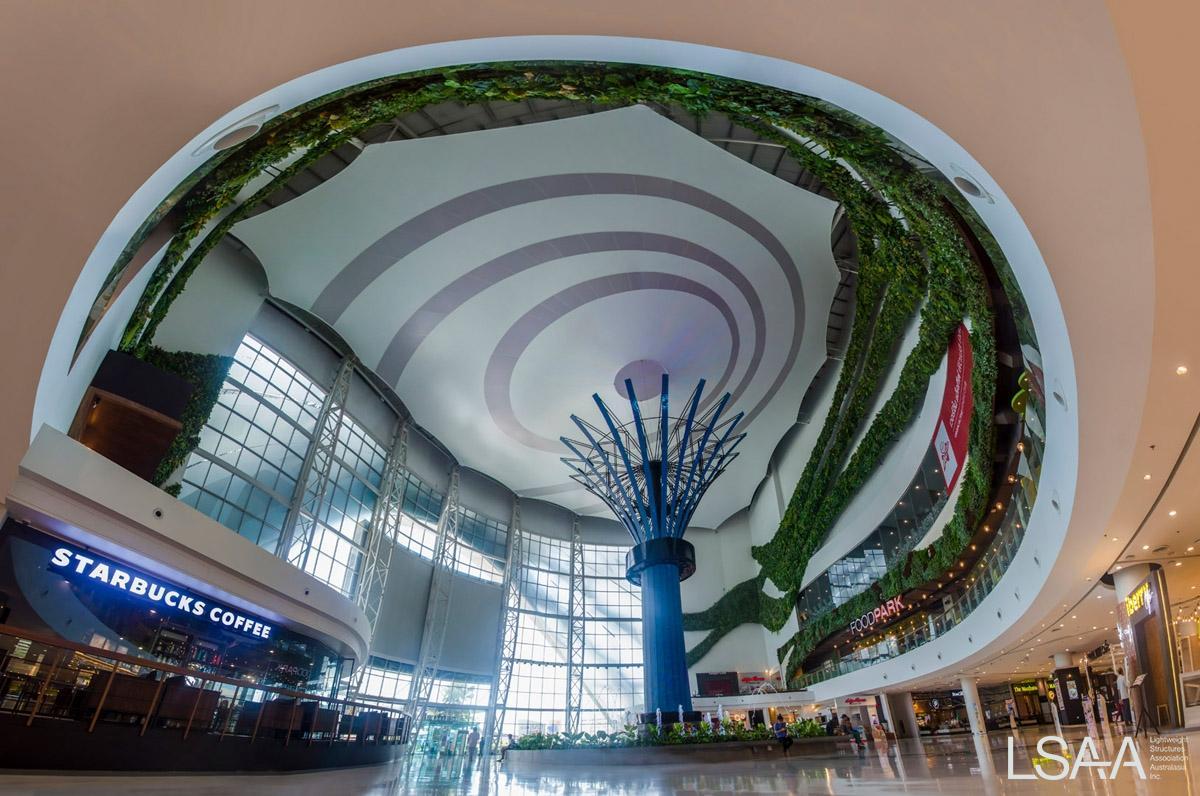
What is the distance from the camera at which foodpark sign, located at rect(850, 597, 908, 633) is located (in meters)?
21.5

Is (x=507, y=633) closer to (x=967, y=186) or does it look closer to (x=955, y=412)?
(x=955, y=412)

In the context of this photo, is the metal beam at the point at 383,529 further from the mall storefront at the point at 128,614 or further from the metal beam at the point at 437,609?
the mall storefront at the point at 128,614

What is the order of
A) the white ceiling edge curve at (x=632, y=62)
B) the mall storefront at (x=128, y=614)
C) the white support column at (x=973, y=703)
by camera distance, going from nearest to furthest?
the white ceiling edge curve at (x=632, y=62)
the mall storefront at (x=128, y=614)
the white support column at (x=973, y=703)

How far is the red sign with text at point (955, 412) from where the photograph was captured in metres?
13.8

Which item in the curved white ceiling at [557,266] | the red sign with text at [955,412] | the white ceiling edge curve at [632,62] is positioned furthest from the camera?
the curved white ceiling at [557,266]

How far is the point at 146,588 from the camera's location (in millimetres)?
9695

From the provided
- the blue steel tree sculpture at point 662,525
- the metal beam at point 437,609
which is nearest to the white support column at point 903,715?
the blue steel tree sculpture at point 662,525

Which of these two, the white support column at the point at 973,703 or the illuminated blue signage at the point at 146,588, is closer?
the illuminated blue signage at the point at 146,588

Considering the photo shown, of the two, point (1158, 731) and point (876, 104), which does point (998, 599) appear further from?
point (876, 104)

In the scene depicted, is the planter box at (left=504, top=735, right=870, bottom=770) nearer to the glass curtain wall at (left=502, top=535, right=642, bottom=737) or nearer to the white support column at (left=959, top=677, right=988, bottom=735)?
the white support column at (left=959, top=677, right=988, bottom=735)

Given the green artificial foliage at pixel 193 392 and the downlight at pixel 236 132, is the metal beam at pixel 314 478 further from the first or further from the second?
the downlight at pixel 236 132

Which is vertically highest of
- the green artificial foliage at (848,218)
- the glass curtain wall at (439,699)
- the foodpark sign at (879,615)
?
the green artificial foliage at (848,218)

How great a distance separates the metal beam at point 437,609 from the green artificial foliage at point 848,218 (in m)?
14.3

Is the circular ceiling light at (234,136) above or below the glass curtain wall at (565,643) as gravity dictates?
above
